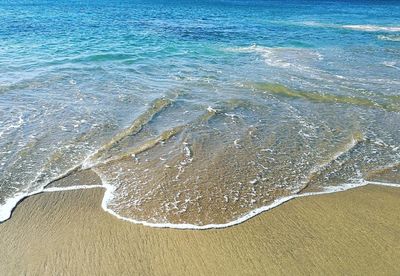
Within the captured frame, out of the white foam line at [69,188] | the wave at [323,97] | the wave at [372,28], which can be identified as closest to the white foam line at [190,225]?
the white foam line at [69,188]

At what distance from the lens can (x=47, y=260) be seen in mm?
7098

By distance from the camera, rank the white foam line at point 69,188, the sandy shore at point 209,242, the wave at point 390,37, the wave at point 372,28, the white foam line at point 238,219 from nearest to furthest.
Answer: the sandy shore at point 209,242 → the white foam line at point 238,219 → the white foam line at point 69,188 → the wave at point 390,37 → the wave at point 372,28

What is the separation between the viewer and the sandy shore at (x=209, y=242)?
6.96 metres

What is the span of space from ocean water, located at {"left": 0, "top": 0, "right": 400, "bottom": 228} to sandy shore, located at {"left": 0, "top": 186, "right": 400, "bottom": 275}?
47 centimetres

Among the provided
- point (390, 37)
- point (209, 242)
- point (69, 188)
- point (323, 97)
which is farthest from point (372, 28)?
point (209, 242)

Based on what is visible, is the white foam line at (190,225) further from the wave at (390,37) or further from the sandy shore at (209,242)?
the wave at (390,37)

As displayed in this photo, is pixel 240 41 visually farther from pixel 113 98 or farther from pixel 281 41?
pixel 113 98

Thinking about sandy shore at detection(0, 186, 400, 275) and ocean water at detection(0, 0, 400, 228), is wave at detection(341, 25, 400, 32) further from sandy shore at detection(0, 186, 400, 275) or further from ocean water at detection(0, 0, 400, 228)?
sandy shore at detection(0, 186, 400, 275)

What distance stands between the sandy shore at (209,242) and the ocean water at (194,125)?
0.47 metres

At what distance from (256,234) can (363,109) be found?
9.67 meters

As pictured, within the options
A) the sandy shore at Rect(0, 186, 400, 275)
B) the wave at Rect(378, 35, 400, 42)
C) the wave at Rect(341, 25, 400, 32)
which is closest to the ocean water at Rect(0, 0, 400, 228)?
the sandy shore at Rect(0, 186, 400, 275)

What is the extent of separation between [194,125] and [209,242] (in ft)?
20.5

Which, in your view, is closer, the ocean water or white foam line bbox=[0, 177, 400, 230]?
white foam line bbox=[0, 177, 400, 230]

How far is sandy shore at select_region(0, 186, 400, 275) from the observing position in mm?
6957
